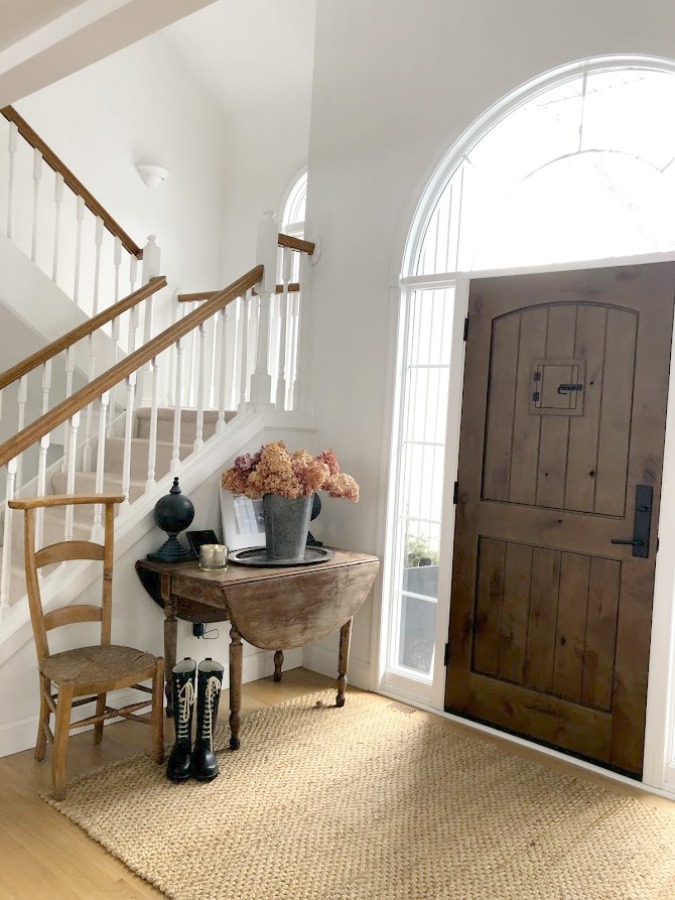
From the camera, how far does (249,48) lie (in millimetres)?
5336

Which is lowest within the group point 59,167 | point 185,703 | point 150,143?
point 185,703

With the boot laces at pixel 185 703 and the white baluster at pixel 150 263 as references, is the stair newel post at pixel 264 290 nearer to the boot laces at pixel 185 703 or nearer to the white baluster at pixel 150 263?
the white baluster at pixel 150 263

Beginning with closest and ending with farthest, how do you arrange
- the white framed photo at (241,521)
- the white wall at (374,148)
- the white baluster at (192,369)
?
the white wall at (374,148) → the white framed photo at (241,521) → the white baluster at (192,369)

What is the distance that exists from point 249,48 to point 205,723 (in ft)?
15.1

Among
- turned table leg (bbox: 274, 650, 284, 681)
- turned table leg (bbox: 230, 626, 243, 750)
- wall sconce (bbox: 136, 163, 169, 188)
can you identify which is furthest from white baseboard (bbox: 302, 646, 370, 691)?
wall sconce (bbox: 136, 163, 169, 188)

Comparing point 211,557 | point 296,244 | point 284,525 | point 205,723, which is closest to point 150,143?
point 296,244

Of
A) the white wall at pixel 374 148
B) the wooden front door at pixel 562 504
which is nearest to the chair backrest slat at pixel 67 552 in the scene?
the white wall at pixel 374 148

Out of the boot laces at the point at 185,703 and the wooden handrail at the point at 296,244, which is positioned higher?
the wooden handrail at the point at 296,244

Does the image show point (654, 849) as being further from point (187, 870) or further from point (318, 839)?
point (187, 870)

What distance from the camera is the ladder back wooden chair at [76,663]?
2.48m

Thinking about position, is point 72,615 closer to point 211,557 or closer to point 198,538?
point 211,557

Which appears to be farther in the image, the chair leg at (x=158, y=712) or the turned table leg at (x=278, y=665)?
the turned table leg at (x=278, y=665)

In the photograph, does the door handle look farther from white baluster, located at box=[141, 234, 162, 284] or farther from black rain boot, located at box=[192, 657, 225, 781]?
white baluster, located at box=[141, 234, 162, 284]

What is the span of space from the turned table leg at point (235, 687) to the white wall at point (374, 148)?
876 millimetres
